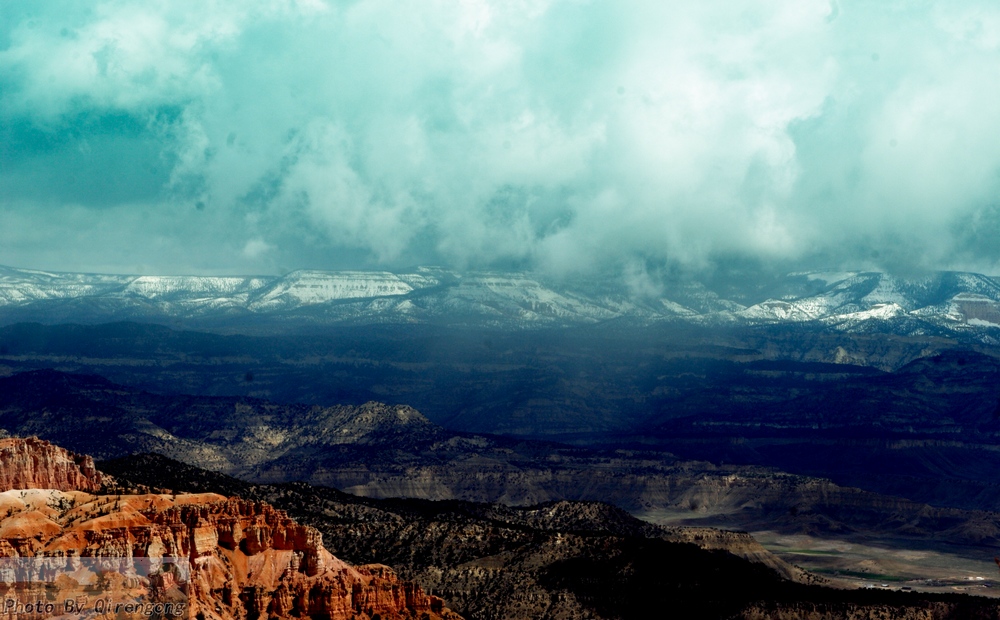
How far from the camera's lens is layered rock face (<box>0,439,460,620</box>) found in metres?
111

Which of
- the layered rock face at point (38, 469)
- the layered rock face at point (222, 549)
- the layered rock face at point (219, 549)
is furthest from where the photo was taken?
the layered rock face at point (38, 469)

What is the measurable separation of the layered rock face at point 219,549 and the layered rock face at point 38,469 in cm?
191

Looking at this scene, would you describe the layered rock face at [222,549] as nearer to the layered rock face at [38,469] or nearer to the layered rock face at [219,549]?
the layered rock face at [219,549]

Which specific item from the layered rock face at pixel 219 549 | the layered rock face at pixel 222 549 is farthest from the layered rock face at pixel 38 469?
the layered rock face at pixel 222 549

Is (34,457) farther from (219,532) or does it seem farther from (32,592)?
(32,592)

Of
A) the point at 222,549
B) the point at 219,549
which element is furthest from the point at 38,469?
the point at 219,549

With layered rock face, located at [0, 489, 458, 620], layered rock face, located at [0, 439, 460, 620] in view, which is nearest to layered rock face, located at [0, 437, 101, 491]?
layered rock face, located at [0, 439, 460, 620]

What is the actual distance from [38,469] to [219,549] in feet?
101

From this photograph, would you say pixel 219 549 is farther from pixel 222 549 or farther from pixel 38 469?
pixel 38 469

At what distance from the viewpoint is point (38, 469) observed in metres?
149

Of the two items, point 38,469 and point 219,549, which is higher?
point 38,469

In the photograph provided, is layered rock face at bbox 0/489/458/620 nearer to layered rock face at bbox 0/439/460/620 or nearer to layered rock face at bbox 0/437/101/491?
layered rock face at bbox 0/439/460/620

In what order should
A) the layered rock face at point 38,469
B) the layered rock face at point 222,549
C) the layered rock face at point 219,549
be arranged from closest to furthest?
the layered rock face at point 219,549
the layered rock face at point 222,549
the layered rock face at point 38,469

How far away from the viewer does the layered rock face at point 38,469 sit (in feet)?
479
